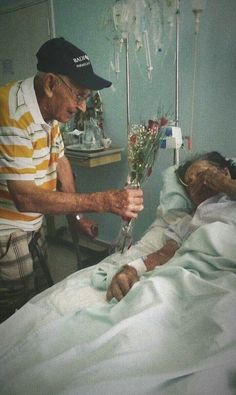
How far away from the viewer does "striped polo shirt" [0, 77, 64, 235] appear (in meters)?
1.37

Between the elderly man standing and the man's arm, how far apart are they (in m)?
0.30

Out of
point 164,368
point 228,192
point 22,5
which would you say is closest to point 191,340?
point 164,368

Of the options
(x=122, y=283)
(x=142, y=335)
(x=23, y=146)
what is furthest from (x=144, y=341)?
(x=23, y=146)

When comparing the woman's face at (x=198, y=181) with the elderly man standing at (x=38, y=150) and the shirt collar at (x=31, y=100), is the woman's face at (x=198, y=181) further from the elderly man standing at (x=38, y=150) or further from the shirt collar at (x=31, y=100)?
the shirt collar at (x=31, y=100)

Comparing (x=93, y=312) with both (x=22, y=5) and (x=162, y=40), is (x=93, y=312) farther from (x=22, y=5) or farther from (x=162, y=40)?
(x=22, y=5)

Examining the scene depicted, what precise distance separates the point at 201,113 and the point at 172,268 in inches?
56.4

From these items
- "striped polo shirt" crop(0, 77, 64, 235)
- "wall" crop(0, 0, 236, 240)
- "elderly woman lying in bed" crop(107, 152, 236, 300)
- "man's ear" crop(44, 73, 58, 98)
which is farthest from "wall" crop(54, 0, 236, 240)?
"man's ear" crop(44, 73, 58, 98)

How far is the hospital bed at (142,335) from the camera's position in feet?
2.74

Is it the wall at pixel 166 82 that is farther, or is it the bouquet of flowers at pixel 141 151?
the wall at pixel 166 82

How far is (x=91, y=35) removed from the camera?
295 cm

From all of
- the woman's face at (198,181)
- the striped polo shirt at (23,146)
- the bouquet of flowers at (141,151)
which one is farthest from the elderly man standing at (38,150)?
the woman's face at (198,181)

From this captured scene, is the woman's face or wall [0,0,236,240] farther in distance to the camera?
wall [0,0,236,240]

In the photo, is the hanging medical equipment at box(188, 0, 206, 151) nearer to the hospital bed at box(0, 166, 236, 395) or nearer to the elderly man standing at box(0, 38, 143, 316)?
the elderly man standing at box(0, 38, 143, 316)

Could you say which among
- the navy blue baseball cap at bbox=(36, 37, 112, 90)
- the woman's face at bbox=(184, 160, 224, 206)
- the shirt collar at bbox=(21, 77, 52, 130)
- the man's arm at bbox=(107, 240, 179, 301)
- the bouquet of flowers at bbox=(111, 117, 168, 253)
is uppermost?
the navy blue baseball cap at bbox=(36, 37, 112, 90)
